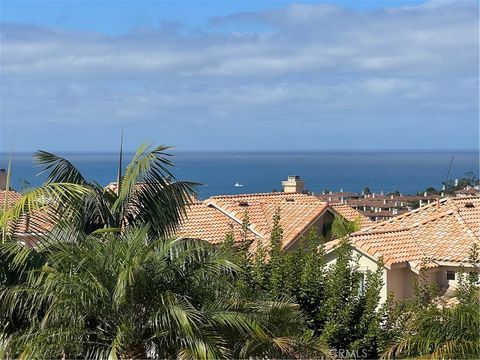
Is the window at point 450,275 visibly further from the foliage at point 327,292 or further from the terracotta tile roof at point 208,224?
the foliage at point 327,292

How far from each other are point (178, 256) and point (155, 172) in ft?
9.30

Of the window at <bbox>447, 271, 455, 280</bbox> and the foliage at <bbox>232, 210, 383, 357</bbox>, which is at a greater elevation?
the window at <bbox>447, 271, 455, 280</bbox>

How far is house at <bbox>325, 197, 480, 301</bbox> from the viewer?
22.2m

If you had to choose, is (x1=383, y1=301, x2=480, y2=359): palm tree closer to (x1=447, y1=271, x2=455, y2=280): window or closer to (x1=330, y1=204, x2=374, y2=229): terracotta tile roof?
(x1=447, y1=271, x2=455, y2=280): window

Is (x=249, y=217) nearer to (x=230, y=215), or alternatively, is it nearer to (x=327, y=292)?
(x=230, y=215)

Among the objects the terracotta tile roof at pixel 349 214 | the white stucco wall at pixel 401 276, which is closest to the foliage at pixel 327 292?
the white stucco wall at pixel 401 276

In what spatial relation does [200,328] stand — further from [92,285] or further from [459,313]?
[459,313]

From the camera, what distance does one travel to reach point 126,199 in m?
13.4

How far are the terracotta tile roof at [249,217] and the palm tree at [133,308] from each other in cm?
1484

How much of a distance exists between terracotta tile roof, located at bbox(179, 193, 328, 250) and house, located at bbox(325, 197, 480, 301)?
2.90 metres

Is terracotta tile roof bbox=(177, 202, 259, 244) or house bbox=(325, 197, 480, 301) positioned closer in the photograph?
house bbox=(325, 197, 480, 301)

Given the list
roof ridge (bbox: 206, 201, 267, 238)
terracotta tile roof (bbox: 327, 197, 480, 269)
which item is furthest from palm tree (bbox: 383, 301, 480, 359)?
roof ridge (bbox: 206, 201, 267, 238)

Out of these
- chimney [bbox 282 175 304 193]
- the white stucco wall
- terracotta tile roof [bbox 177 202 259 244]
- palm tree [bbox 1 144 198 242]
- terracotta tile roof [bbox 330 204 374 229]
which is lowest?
the white stucco wall

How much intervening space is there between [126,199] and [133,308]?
325cm
